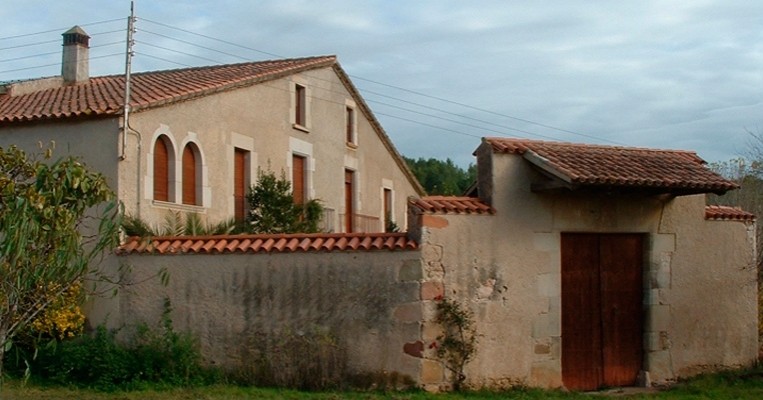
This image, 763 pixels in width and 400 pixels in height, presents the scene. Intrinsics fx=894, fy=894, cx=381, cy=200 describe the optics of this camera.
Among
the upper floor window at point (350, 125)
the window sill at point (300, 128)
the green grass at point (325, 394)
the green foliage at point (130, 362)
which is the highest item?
the upper floor window at point (350, 125)

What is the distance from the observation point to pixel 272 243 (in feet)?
39.6

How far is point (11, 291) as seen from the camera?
23.0 ft

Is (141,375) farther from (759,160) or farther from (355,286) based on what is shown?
(759,160)

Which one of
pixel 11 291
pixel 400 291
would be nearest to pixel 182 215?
pixel 400 291

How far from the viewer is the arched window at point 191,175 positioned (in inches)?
655

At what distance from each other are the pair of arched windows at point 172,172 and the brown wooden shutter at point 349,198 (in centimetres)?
684

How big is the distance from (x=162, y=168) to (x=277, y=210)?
2.55 metres

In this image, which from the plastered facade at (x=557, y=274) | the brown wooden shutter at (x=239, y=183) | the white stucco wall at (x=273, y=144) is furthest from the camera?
the brown wooden shutter at (x=239, y=183)

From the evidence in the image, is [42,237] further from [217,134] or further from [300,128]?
[300,128]

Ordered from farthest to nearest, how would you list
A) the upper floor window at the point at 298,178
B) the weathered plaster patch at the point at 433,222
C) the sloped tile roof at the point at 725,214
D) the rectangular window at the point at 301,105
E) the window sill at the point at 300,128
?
the rectangular window at the point at 301,105 < the upper floor window at the point at 298,178 < the window sill at the point at 300,128 < the sloped tile roof at the point at 725,214 < the weathered plaster patch at the point at 433,222

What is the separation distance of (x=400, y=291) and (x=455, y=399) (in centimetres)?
151

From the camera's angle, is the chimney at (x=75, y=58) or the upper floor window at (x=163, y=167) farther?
the chimney at (x=75, y=58)

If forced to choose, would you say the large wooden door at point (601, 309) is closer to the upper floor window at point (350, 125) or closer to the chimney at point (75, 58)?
the upper floor window at point (350, 125)

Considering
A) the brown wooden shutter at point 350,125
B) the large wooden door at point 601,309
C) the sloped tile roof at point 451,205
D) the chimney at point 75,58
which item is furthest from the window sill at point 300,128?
the large wooden door at point 601,309
